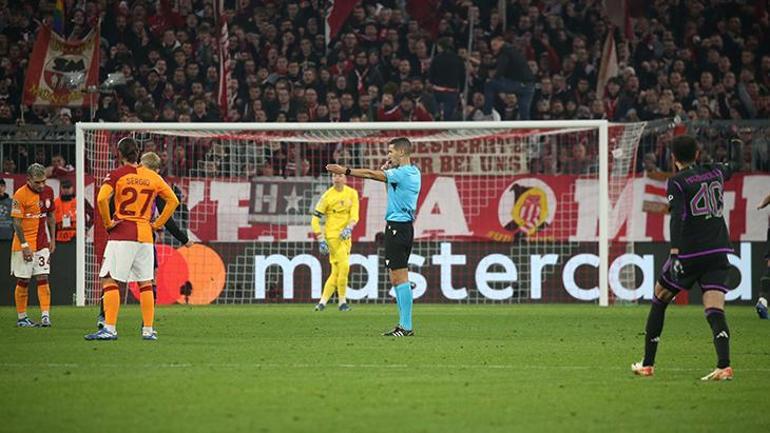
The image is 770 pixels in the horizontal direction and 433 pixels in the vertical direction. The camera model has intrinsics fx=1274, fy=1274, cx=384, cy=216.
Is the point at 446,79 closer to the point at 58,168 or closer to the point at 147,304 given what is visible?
the point at 58,168

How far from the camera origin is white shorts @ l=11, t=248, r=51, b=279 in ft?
57.1

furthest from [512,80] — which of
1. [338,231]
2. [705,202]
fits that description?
[705,202]

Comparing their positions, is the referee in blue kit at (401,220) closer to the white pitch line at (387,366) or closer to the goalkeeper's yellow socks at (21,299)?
the white pitch line at (387,366)

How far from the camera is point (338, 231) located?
68.6ft

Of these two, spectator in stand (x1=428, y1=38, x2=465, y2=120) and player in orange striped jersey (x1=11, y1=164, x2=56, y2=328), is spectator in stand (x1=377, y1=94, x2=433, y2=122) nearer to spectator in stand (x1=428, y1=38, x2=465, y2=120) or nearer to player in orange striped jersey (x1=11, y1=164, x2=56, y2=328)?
spectator in stand (x1=428, y1=38, x2=465, y2=120)

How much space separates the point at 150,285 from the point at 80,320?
12.6 feet

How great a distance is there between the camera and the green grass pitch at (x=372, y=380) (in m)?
8.13

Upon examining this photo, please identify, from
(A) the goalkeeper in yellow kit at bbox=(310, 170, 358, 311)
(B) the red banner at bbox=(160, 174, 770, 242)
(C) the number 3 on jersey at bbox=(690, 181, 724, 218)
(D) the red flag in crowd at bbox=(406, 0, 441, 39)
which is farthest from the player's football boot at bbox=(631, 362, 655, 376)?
(D) the red flag in crowd at bbox=(406, 0, 441, 39)

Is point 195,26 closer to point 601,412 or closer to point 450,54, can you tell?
point 450,54

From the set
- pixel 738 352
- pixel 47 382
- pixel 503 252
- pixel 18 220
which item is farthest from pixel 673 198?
pixel 503 252

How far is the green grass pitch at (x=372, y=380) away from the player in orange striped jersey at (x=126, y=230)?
1.60ft

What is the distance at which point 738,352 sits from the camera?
1327 centimetres

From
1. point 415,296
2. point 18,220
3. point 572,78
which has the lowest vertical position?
point 415,296

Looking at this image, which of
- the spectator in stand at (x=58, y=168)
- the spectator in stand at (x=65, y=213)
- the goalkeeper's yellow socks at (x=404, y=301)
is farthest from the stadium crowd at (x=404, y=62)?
the goalkeeper's yellow socks at (x=404, y=301)
